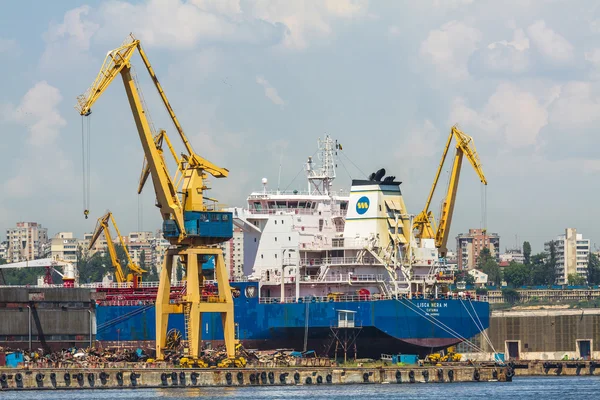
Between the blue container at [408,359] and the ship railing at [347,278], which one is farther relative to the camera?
A: the ship railing at [347,278]

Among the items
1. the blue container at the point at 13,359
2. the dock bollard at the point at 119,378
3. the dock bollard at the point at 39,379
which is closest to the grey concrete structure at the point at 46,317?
the blue container at the point at 13,359

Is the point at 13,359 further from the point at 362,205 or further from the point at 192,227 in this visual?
the point at 362,205

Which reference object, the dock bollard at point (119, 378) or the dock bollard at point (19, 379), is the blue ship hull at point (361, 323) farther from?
the dock bollard at point (19, 379)

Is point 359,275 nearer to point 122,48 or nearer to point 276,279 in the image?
point 276,279

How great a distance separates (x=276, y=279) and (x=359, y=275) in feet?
16.2

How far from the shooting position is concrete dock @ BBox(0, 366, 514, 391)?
213 ft

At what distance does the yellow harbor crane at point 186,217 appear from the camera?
68.7 metres

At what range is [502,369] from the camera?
6925 cm

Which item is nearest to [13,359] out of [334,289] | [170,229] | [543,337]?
[170,229]

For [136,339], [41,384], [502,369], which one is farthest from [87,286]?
[502,369]

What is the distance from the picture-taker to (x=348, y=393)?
61500mm

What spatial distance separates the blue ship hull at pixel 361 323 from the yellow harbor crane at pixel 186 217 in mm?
5752

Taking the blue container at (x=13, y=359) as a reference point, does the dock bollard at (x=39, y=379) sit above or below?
below

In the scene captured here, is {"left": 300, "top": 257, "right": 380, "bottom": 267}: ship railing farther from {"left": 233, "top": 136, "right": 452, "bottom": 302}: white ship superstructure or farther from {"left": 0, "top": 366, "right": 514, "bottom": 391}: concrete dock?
{"left": 0, "top": 366, "right": 514, "bottom": 391}: concrete dock
